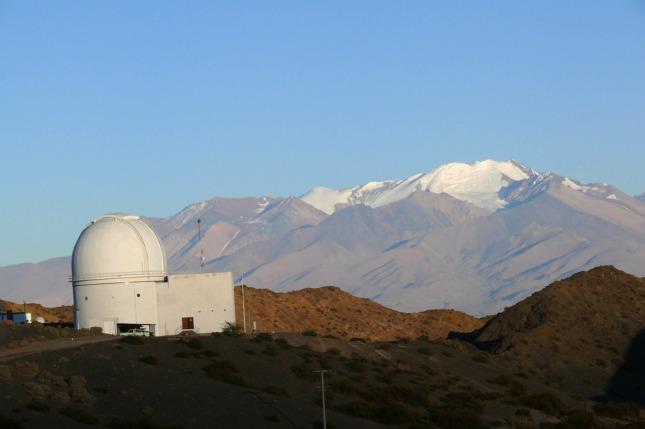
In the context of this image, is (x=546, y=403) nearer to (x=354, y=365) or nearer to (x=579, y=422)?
(x=579, y=422)

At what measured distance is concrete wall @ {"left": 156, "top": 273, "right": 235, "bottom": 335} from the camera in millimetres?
72562

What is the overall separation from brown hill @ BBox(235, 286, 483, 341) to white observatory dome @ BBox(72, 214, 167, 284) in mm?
19459

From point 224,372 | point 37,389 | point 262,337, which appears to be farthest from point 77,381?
point 262,337

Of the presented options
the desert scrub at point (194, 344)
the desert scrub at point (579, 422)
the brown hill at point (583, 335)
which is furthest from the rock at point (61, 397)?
the brown hill at point (583, 335)

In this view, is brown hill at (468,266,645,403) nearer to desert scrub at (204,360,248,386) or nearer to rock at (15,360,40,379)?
desert scrub at (204,360,248,386)

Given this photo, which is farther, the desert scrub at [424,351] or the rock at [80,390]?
the desert scrub at [424,351]

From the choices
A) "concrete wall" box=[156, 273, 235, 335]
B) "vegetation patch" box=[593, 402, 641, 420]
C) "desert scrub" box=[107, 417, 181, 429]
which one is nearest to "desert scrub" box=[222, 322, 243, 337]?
"concrete wall" box=[156, 273, 235, 335]

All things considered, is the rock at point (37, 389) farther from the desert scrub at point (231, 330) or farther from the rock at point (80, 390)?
the desert scrub at point (231, 330)

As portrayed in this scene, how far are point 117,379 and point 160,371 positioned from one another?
8.16 feet

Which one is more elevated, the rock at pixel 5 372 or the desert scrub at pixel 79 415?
the rock at pixel 5 372

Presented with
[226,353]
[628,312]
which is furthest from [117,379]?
[628,312]

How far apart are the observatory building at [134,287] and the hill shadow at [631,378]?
23.1 m

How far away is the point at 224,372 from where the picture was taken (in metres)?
51.9

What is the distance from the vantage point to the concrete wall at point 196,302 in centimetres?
7256
